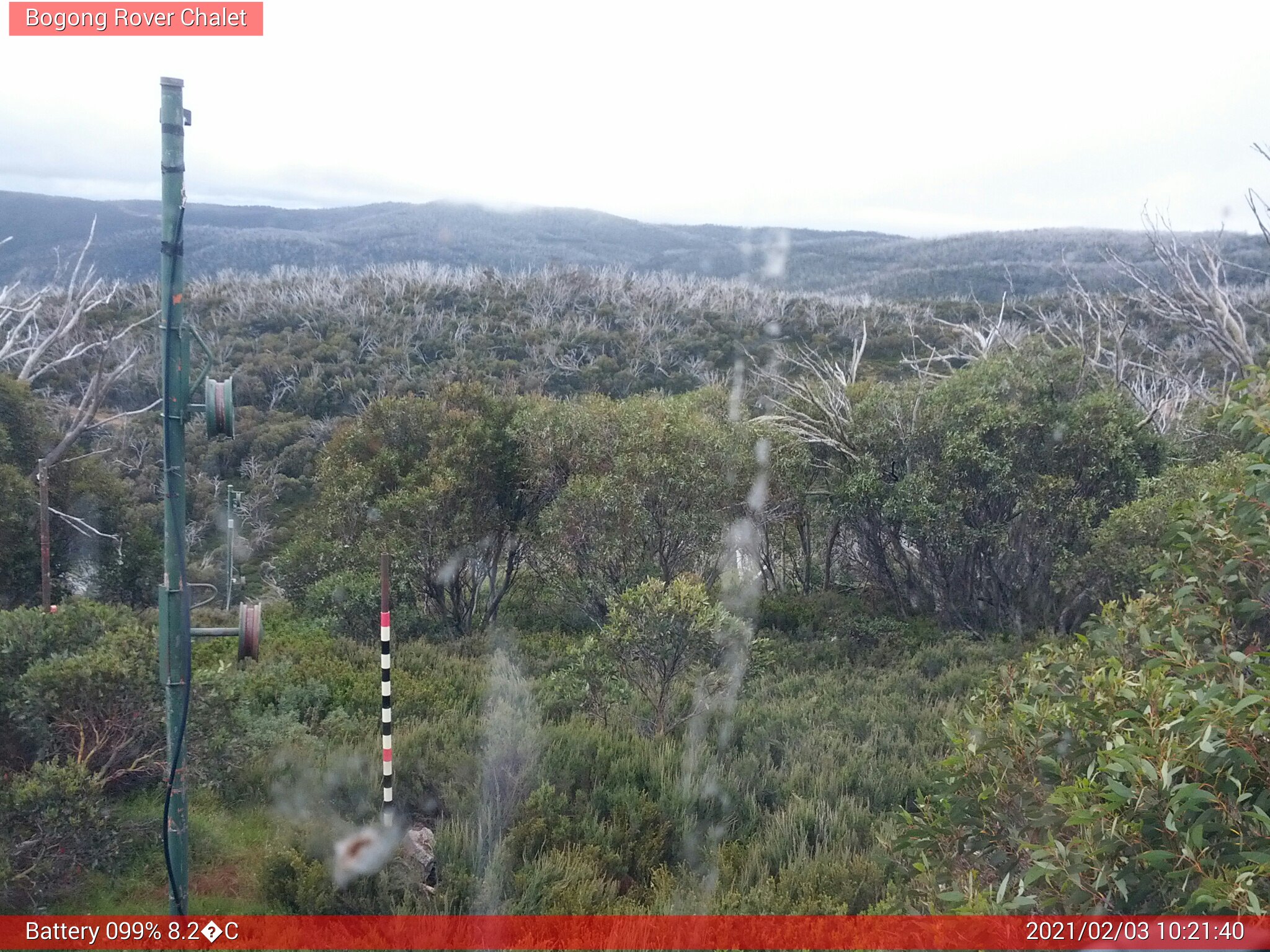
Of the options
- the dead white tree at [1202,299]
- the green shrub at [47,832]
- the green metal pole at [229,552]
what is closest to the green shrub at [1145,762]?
the green shrub at [47,832]

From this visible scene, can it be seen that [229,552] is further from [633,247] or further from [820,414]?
[633,247]

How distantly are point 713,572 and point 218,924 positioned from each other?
8792 millimetres

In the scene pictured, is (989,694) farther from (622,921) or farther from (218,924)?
(218,924)

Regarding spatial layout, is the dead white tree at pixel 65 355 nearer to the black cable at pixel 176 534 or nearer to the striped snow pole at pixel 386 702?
the striped snow pole at pixel 386 702

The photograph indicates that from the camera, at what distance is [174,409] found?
4020 millimetres

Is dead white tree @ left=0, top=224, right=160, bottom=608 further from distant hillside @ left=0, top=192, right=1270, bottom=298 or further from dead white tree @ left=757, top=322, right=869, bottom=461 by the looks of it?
dead white tree @ left=757, top=322, right=869, bottom=461

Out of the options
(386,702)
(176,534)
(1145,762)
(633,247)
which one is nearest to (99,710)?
(386,702)

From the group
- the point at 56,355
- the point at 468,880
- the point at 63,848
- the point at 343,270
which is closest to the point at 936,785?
the point at 468,880

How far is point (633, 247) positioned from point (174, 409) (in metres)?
67.5

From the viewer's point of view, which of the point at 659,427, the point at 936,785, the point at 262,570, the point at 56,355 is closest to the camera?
the point at 936,785

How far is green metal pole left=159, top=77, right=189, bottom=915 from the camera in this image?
13.0ft

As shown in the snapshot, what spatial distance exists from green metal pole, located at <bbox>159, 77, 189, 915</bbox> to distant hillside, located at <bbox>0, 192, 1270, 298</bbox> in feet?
130

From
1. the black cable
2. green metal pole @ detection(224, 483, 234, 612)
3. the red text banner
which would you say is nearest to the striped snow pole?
the red text banner

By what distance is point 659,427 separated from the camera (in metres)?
12.0
